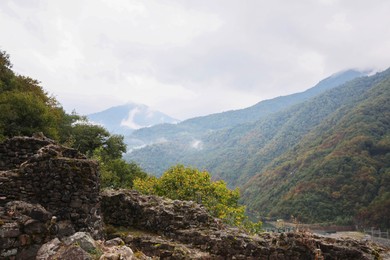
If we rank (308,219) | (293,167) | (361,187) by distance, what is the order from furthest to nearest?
(293,167), (361,187), (308,219)

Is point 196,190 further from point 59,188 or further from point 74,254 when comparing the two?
point 74,254

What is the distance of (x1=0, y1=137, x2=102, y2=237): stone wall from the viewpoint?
32.9 ft

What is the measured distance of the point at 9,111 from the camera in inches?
1201

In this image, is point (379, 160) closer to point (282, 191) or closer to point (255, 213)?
point (282, 191)

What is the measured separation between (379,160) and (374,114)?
6278 cm

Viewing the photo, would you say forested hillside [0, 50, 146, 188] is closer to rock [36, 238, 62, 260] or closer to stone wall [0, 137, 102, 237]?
stone wall [0, 137, 102, 237]

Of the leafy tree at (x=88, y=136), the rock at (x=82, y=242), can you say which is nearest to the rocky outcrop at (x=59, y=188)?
the rock at (x=82, y=242)

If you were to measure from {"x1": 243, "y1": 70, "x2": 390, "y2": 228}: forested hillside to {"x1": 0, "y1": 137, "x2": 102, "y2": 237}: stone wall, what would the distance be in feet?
333

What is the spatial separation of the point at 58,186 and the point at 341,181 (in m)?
141

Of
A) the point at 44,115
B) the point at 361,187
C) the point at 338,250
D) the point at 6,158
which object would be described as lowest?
the point at 361,187

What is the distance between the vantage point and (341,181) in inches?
5231

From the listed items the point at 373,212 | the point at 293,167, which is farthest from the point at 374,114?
the point at 373,212

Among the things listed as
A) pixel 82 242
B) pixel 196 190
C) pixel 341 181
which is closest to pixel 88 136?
pixel 196 190

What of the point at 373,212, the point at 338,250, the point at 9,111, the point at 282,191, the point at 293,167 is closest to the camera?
the point at 338,250
